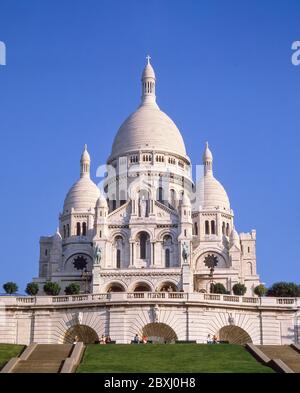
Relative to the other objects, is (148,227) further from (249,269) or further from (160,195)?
(249,269)

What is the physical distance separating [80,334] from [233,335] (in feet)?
28.4

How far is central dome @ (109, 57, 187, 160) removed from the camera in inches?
4188

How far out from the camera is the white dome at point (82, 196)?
101m

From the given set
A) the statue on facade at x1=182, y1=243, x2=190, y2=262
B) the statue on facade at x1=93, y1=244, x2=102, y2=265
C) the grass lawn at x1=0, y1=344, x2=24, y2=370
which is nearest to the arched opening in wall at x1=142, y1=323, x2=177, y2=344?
the grass lawn at x1=0, y1=344, x2=24, y2=370

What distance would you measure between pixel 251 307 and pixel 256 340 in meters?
1.89

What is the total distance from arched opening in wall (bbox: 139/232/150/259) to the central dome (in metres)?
16.4

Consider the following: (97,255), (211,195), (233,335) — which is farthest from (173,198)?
(233,335)

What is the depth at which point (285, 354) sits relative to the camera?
110ft

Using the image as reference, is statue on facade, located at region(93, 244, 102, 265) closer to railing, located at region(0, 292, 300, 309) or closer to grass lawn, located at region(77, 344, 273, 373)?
railing, located at region(0, 292, 300, 309)

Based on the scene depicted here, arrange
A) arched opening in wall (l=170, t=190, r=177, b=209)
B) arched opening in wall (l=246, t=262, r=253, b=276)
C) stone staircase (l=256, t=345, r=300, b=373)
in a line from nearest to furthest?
stone staircase (l=256, t=345, r=300, b=373) < arched opening in wall (l=246, t=262, r=253, b=276) < arched opening in wall (l=170, t=190, r=177, b=209)

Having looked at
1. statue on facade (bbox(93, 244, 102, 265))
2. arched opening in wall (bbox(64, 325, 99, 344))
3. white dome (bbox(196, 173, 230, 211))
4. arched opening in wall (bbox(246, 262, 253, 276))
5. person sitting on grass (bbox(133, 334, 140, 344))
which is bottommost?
person sitting on grass (bbox(133, 334, 140, 344))

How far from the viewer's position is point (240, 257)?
95188 millimetres
